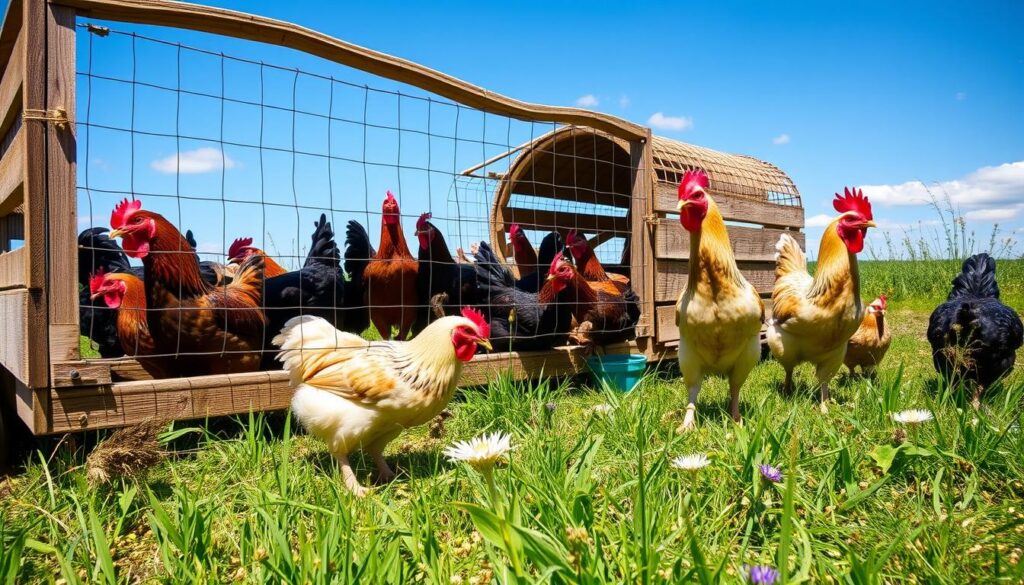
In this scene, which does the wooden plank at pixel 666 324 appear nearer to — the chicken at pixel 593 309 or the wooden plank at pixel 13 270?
the chicken at pixel 593 309

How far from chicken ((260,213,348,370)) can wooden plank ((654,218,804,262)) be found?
258 centimetres

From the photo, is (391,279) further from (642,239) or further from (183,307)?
(642,239)

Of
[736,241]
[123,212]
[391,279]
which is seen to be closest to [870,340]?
[736,241]

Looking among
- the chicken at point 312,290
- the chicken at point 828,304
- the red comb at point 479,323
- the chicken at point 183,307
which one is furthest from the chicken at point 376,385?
the chicken at point 828,304

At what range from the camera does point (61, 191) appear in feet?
8.43

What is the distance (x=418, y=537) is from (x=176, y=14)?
2742 millimetres

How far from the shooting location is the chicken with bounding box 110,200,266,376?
3.30 m

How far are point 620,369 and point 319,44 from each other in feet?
9.81


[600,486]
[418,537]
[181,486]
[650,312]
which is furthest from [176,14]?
[650,312]

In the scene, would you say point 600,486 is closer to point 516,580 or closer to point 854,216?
point 516,580

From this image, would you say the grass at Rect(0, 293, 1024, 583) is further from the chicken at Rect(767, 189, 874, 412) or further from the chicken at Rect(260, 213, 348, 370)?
the chicken at Rect(260, 213, 348, 370)

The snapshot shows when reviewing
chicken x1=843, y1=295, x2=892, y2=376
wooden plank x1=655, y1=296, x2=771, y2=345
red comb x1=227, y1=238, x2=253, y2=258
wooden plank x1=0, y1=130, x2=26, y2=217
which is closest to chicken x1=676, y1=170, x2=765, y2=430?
wooden plank x1=655, y1=296, x2=771, y2=345

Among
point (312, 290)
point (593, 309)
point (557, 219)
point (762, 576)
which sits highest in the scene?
point (557, 219)

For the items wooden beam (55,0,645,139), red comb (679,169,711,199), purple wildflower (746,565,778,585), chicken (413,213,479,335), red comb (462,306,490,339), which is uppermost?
wooden beam (55,0,645,139)
